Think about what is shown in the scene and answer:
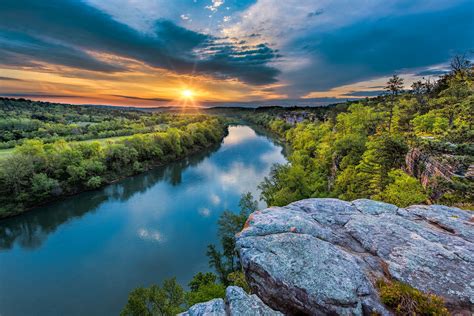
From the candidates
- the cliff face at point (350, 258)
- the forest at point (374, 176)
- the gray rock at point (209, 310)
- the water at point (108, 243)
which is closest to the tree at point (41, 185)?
the water at point (108, 243)

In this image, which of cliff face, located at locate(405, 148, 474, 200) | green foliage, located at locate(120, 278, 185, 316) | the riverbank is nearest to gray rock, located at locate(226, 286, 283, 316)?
green foliage, located at locate(120, 278, 185, 316)

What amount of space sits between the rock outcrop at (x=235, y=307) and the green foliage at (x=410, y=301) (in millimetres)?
2133

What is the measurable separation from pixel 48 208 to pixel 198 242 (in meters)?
21.4

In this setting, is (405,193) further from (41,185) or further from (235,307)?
(41,185)

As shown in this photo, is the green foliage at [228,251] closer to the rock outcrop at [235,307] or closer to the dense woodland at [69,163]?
the rock outcrop at [235,307]

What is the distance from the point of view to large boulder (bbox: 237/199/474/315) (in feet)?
14.5

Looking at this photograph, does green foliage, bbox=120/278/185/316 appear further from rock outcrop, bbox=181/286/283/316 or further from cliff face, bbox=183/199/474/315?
cliff face, bbox=183/199/474/315

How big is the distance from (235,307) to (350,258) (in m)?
2.74

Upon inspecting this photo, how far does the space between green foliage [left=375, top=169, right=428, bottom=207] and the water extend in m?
14.3

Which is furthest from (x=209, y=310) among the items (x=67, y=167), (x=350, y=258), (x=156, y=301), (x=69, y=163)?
(x=69, y=163)

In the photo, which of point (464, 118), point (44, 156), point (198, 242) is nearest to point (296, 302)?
point (198, 242)

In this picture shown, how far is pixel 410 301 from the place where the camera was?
413 cm

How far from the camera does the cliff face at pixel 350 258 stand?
14.5 ft

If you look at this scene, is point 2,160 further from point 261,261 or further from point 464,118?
point 464,118
